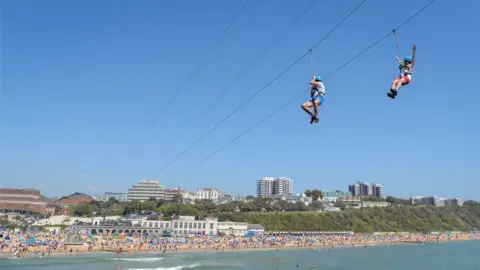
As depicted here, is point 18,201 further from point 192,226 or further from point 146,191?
point 146,191

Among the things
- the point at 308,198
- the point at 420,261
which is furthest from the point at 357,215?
the point at 420,261

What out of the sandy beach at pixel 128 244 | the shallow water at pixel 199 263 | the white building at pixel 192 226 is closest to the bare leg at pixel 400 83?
the shallow water at pixel 199 263

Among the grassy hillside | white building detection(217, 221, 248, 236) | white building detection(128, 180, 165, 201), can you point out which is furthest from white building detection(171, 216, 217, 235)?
white building detection(128, 180, 165, 201)

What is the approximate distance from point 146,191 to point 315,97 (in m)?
143

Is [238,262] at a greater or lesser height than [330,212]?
lesser

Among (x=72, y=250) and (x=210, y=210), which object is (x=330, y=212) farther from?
(x=72, y=250)

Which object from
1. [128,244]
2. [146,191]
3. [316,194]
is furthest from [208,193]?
[128,244]

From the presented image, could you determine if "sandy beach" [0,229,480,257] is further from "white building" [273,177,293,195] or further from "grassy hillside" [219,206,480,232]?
"white building" [273,177,293,195]

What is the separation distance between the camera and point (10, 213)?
88.9 metres

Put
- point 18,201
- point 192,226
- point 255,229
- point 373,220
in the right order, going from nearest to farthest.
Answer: point 192,226 → point 255,229 → point 18,201 → point 373,220

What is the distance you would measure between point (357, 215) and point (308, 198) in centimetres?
3705

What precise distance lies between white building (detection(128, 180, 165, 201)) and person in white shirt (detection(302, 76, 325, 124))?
141 metres

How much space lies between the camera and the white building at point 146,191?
143875mm

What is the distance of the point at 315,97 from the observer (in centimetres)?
880
